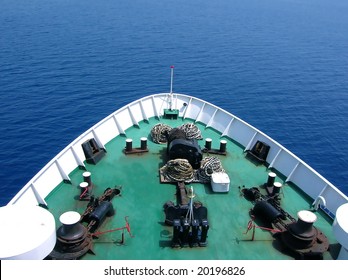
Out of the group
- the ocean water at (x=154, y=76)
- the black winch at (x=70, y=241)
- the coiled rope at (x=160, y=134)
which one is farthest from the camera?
the ocean water at (x=154, y=76)

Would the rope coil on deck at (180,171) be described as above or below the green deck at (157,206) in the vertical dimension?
above

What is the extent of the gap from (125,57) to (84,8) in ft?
154

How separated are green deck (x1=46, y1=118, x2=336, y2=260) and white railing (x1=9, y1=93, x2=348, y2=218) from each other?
45 cm

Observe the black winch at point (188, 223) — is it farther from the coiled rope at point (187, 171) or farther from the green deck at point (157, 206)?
the coiled rope at point (187, 171)

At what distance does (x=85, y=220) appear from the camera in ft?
39.8

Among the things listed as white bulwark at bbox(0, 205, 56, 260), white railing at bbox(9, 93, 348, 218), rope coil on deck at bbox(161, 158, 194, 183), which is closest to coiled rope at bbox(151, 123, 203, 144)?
white railing at bbox(9, 93, 348, 218)

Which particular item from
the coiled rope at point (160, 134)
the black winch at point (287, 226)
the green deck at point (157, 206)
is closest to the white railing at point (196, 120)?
the green deck at point (157, 206)

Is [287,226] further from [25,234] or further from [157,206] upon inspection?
[25,234]

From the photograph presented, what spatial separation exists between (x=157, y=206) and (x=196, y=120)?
8.75 metres

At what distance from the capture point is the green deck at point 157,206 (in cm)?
1102

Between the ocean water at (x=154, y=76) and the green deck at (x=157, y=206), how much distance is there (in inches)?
423

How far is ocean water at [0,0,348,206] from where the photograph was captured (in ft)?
99.0

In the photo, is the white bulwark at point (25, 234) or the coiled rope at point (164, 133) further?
the coiled rope at point (164, 133)

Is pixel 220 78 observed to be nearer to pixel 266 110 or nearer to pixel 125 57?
pixel 266 110
